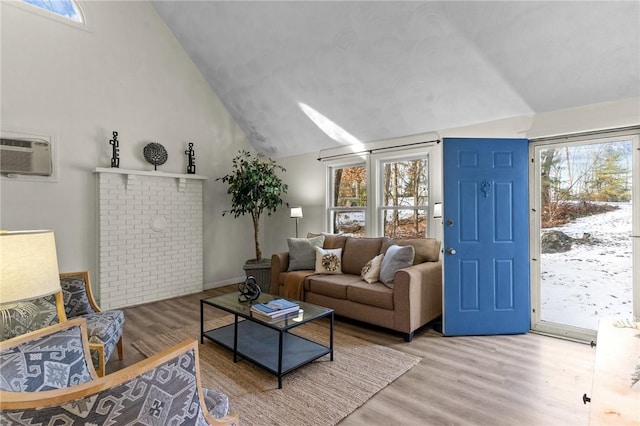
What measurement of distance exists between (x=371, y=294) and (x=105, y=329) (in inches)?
90.0

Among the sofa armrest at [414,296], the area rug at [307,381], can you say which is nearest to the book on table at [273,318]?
the area rug at [307,381]

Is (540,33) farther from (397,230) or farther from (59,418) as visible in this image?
(59,418)

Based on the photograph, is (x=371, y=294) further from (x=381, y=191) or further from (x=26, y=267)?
(x=26, y=267)

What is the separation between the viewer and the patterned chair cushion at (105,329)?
2.19 meters

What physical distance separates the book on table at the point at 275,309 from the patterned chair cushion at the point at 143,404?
135 centimetres

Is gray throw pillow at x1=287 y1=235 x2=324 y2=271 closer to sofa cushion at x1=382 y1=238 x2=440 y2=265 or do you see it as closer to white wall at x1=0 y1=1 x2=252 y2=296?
sofa cushion at x1=382 y1=238 x2=440 y2=265

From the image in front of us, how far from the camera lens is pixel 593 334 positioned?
9.80 ft

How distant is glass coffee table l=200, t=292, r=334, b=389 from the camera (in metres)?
2.33

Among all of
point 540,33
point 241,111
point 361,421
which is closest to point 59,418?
point 361,421

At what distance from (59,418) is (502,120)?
407 cm

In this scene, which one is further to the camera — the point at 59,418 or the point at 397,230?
the point at 397,230

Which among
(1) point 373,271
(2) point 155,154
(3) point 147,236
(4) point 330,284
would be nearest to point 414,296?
(1) point 373,271

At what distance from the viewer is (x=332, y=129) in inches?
185

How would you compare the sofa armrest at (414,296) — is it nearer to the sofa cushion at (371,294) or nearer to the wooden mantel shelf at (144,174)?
the sofa cushion at (371,294)
